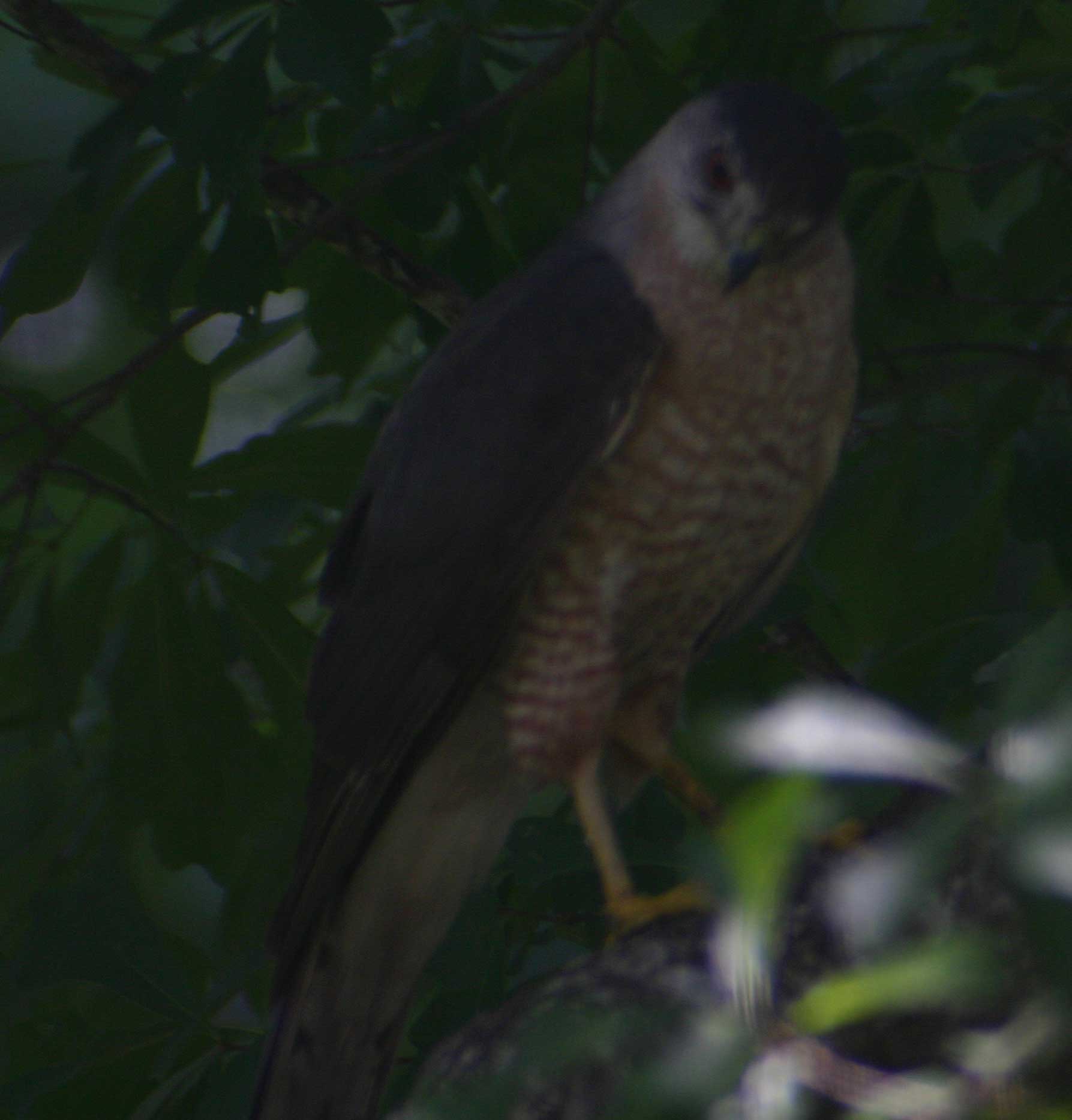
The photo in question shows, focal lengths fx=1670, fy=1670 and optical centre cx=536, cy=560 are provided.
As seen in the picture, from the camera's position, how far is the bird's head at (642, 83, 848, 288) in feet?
8.53

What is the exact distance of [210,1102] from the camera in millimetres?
2475

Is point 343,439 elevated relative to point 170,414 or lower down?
lower down

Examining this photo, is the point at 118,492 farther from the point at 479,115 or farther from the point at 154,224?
the point at 479,115

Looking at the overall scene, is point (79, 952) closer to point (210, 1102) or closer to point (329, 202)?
point (210, 1102)

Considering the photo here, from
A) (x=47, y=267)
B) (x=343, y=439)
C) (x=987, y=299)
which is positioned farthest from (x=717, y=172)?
(x=47, y=267)

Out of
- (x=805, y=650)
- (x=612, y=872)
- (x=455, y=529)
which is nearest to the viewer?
(x=612, y=872)

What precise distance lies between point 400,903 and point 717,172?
4.39ft

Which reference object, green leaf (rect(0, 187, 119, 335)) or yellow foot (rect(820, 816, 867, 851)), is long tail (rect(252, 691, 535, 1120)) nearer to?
yellow foot (rect(820, 816, 867, 851))

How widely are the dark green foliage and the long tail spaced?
10 centimetres

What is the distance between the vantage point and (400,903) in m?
2.87

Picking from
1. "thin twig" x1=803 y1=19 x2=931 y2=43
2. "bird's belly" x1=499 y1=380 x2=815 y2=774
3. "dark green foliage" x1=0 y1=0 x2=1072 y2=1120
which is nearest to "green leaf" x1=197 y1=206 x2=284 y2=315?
"dark green foliage" x1=0 y1=0 x2=1072 y2=1120

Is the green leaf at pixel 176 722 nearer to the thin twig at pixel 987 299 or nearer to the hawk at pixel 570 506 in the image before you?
the hawk at pixel 570 506

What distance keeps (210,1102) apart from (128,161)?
1517mm

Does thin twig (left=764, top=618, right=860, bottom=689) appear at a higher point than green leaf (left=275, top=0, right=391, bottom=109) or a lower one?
lower
